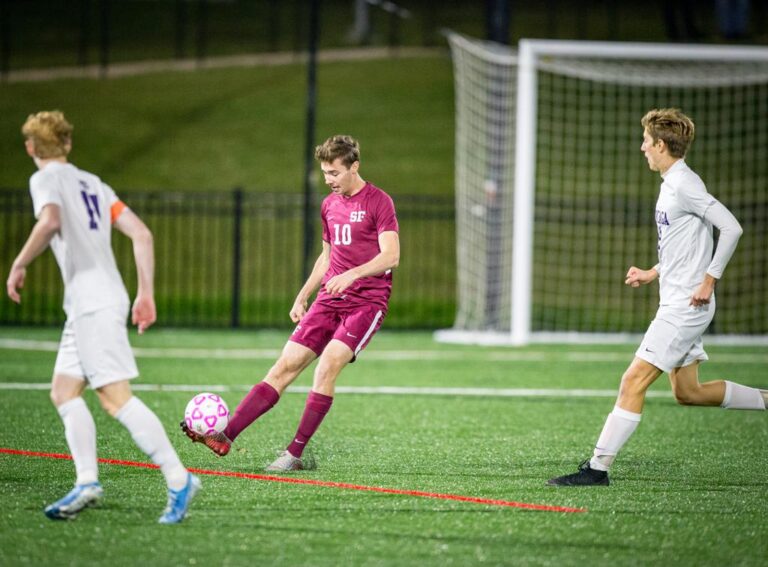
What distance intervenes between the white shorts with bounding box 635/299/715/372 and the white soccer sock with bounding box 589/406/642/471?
1.06ft

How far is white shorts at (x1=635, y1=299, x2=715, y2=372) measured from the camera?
22.2 ft

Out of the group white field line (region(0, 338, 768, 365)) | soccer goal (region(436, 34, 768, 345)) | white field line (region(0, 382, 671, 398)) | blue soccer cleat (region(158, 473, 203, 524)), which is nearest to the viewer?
blue soccer cleat (region(158, 473, 203, 524))

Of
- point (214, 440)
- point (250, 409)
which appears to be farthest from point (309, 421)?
point (214, 440)

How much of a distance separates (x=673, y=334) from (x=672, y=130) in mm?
1127

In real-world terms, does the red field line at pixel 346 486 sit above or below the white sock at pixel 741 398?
below

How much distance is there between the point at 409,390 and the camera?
11.8 meters

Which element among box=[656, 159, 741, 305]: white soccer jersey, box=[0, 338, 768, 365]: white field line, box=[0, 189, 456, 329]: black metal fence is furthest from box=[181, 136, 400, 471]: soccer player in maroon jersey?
box=[0, 189, 456, 329]: black metal fence

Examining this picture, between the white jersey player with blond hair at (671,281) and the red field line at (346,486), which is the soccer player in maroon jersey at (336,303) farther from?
the white jersey player with blond hair at (671,281)

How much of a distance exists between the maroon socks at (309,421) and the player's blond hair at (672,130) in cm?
249

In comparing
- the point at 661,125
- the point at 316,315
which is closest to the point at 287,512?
the point at 316,315

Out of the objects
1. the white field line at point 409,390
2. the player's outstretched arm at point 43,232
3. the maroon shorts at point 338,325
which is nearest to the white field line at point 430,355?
the white field line at point 409,390

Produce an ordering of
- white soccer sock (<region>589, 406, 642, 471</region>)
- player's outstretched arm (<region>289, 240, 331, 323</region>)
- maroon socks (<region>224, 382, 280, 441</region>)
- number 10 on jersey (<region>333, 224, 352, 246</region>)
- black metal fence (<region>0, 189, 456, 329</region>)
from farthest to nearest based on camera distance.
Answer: black metal fence (<region>0, 189, 456, 329</region>) → player's outstretched arm (<region>289, 240, 331, 323</region>) → number 10 on jersey (<region>333, 224, 352, 246</region>) → maroon socks (<region>224, 382, 280, 441</region>) → white soccer sock (<region>589, 406, 642, 471</region>)

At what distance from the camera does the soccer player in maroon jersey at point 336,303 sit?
24.2 feet

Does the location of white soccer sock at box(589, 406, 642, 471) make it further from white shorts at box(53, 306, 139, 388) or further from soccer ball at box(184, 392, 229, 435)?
white shorts at box(53, 306, 139, 388)
